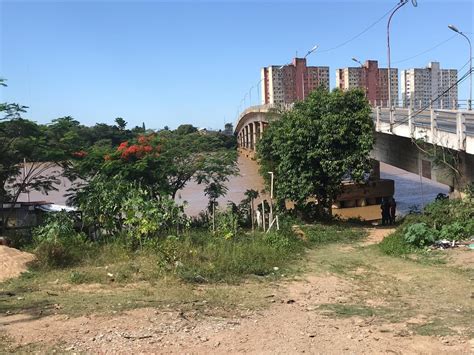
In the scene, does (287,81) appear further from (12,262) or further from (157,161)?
(12,262)

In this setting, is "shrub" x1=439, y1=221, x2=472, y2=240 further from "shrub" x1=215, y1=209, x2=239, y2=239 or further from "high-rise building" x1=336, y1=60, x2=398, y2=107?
"high-rise building" x1=336, y1=60, x2=398, y2=107

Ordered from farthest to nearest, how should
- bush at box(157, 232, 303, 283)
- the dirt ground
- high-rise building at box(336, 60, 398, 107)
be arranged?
high-rise building at box(336, 60, 398, 107) → bush at box(157, 232, 303, 283) → the dirt ground

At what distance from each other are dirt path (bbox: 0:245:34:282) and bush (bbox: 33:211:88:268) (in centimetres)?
27

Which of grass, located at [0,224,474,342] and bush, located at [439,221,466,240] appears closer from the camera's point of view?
grass, located at [0,224,474,342]

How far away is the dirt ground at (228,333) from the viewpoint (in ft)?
17.8

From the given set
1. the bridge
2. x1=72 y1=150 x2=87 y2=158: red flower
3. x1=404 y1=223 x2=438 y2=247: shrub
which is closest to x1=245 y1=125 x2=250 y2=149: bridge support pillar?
the bridge

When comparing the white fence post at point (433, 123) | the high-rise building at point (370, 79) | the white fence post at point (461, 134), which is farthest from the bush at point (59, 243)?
the high-rise building at point (370, 79)

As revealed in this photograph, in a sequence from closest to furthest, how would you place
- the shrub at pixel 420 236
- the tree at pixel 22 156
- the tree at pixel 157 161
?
1. the shrub at pixel 420 236
2. the tree at pixel 22 156
3. the tree at pixel 157 161

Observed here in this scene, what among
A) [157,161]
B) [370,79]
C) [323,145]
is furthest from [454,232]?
[370,79]

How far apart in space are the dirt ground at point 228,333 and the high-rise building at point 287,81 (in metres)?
54.2

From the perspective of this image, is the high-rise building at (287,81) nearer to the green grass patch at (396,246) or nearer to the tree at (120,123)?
the tree at (120,123)

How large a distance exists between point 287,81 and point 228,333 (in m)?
60.8

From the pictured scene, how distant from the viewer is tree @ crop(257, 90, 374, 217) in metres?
17.9

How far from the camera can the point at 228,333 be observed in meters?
5.92
